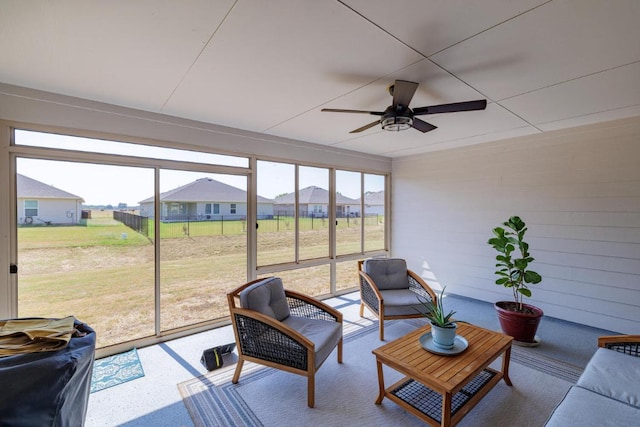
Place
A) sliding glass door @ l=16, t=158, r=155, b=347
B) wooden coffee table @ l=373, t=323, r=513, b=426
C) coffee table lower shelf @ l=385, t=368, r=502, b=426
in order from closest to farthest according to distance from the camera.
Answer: wooden coffee table @ l=373, t=323, r=513, b=426
coffee table lower shelf @ l=385, t=368, r=502, b=426
sliding glass door @ l=16, t=158, r=155, b=347

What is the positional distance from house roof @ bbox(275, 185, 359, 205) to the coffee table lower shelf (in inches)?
112

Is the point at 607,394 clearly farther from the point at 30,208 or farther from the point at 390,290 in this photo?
the point at 30,208

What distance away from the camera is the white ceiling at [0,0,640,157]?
153cm

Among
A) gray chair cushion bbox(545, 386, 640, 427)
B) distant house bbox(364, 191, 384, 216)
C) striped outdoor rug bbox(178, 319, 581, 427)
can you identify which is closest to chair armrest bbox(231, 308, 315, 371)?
striped outdoor rug bbox(178, 319, 581, 427)

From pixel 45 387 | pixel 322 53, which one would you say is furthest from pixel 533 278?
pixel 45 387

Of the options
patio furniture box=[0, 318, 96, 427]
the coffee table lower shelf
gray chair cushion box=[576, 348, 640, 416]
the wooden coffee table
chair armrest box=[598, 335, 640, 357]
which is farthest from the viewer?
chair armrest box=[598, 335, 640, 357]

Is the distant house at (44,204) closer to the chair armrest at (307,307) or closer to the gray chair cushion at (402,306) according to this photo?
the chair armrest at (307,307)

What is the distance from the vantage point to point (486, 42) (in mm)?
1799

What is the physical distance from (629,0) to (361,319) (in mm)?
3655

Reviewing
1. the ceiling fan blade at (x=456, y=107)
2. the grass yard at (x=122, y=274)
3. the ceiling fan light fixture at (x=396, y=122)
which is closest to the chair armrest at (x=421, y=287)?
the grass yard at (x=122, y=274)

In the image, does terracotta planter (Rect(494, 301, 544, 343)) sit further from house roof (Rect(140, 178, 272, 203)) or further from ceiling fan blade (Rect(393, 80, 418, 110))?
house roof (Rect(140, 178, 272, 203))

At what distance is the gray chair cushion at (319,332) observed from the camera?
7.69 ft

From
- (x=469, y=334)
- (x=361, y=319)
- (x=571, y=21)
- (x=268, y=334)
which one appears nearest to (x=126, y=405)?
Answer: (x=268, y=334)

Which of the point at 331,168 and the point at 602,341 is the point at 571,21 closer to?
the point at 602,341
